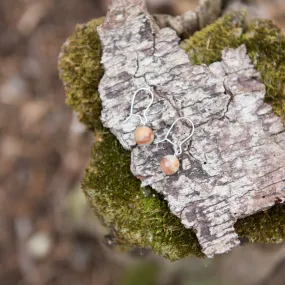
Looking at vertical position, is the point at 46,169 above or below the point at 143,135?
below

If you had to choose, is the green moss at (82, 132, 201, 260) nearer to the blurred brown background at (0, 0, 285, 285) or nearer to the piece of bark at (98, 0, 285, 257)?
the piece of bark at (98, 0, 285, 257)

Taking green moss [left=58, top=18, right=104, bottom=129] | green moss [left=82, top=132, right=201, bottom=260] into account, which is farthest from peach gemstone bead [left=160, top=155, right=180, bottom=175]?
green moss [left=58, top=18, right=104, bottom=129]

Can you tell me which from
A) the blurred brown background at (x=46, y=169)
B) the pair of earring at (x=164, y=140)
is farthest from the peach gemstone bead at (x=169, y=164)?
the blurred brown background at (x=46, y=169)

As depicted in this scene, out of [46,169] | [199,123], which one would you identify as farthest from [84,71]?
[46,169]

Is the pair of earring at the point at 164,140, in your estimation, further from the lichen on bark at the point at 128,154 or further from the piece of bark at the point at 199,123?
the lichen on bark at the point at 128,154

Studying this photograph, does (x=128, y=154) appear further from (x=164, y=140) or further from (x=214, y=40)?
(x=214, y=40)

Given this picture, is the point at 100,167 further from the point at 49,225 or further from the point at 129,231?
the point at 49,225

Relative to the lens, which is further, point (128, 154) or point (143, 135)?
point (128, 154)

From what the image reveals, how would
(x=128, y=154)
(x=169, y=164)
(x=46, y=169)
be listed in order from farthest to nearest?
(x=46, y=169), (x=128, y=154), (x=169, y=164)
